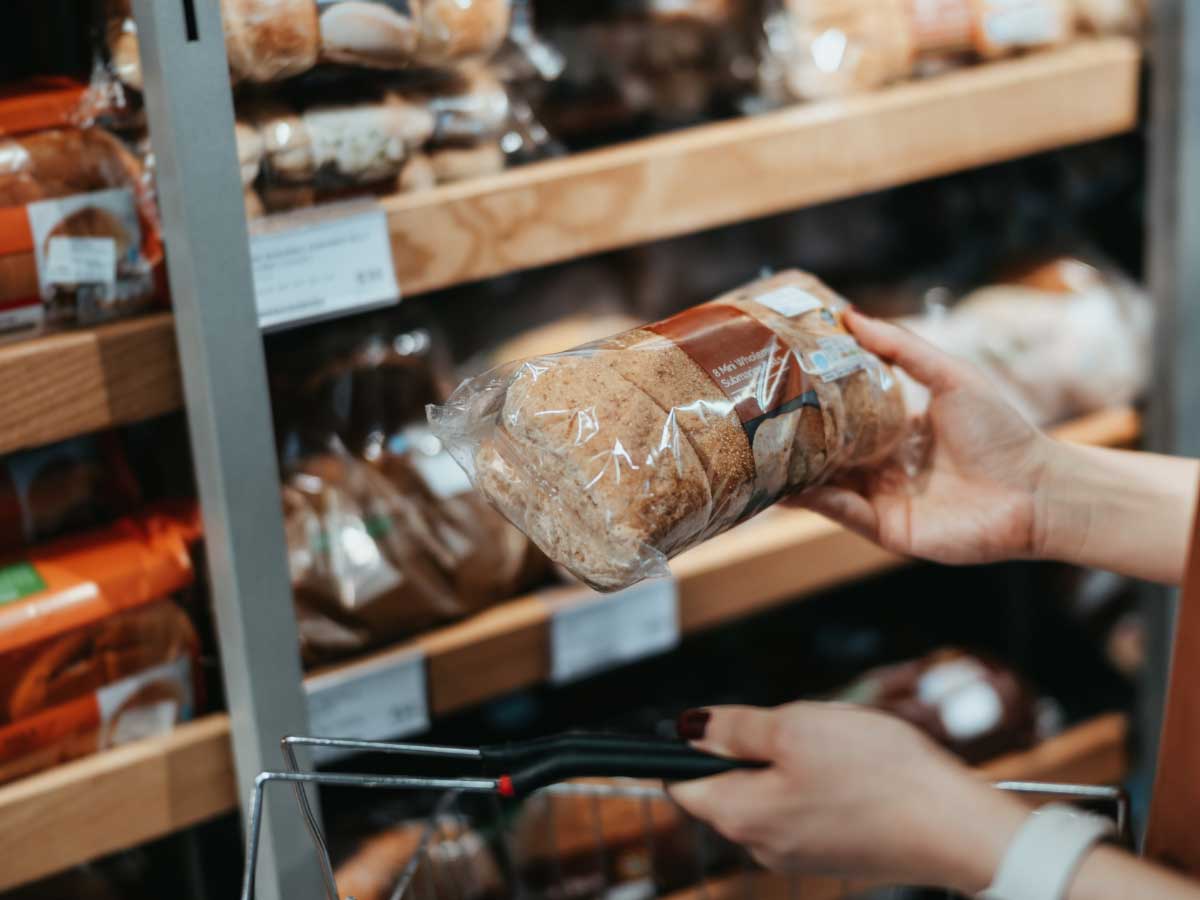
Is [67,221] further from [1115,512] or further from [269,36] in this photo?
[1115,512]

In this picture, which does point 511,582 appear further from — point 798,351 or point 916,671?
point 916,671

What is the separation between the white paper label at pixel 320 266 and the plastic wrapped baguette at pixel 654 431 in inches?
9.3

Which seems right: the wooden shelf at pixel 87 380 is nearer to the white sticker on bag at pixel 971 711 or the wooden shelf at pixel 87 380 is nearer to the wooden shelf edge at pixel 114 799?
the wooden shelf edge at pixel 114 799

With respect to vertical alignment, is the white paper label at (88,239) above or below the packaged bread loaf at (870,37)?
below

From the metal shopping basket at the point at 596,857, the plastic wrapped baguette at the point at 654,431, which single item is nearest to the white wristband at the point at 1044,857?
the plastic wrapped baguette at the point at 654,431

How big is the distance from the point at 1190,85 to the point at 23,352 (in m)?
1.30

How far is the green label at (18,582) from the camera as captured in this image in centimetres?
102

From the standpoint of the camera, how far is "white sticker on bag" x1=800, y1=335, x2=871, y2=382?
893 millimetres

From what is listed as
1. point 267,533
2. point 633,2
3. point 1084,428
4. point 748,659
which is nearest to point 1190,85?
point 1084,428

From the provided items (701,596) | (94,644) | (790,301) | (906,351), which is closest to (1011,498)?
(906,351)

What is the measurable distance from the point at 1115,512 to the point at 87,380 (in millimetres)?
845

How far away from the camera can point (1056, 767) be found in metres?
Answer: 1.61

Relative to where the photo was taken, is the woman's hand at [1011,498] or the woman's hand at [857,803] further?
the woman's hand at [1011,498]

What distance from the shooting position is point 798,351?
890mm
